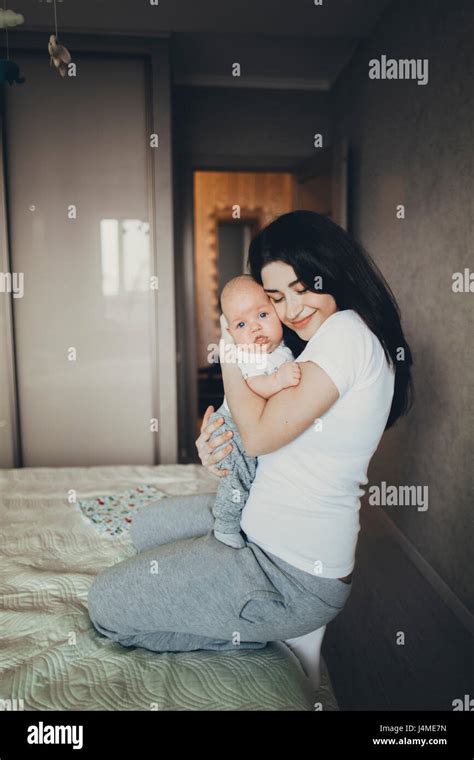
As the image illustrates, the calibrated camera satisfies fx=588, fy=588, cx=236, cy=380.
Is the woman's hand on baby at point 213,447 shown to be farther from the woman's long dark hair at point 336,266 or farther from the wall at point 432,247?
the wall at point 432,247

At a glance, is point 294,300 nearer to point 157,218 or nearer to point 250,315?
point 250,315

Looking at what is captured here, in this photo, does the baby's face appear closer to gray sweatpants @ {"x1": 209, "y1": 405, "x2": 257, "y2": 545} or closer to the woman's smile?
the woman's smile

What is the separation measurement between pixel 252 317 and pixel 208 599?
0.58 metres

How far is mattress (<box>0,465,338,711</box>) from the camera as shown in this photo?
3.43 feet

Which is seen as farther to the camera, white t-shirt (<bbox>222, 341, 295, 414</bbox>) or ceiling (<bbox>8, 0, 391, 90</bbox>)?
ceiling (<bbox>8, 0, 391, 90</bbox>)

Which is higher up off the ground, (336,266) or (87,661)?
(336,266)

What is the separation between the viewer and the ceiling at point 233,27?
301cm

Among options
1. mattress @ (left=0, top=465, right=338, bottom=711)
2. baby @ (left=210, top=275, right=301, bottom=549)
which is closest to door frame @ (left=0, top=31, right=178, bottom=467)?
mattress @ (left=0, top=465, right=338, bottom=711)

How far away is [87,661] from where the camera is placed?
1148 millimetres

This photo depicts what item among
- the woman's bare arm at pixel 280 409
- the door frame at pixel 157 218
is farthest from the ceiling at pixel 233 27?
the woman's bare arm at pixel 280 409

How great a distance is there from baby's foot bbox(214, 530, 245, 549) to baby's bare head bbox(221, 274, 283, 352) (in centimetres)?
41

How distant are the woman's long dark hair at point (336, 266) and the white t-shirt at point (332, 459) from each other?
43 millimetres

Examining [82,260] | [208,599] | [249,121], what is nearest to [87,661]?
[208,599]
